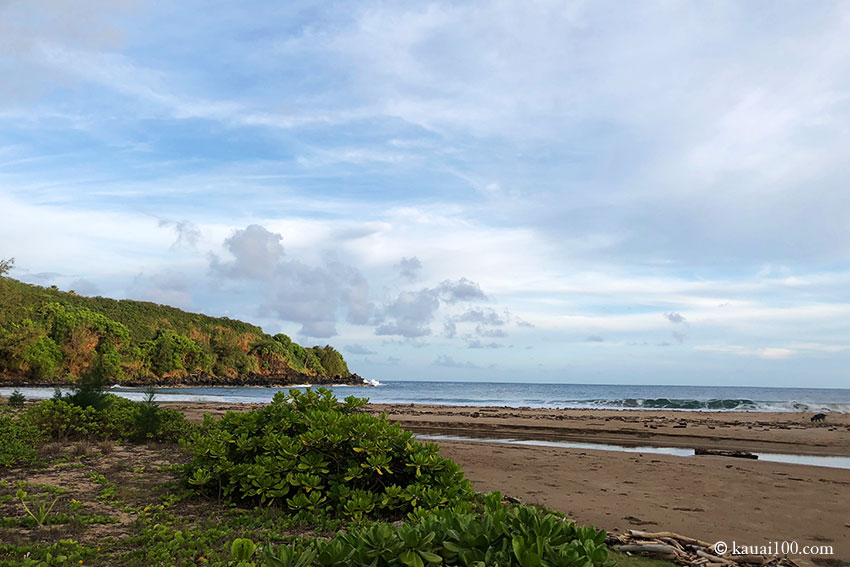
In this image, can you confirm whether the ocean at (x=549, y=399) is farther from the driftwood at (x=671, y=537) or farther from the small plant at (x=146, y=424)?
the driftwood at (x=671, y=537)

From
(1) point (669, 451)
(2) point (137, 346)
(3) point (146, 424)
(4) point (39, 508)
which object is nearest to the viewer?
(4) point (39, 508)

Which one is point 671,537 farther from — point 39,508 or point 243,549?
point 39,508

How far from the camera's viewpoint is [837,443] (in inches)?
604

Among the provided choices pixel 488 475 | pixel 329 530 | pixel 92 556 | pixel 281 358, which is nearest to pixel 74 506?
pixel 92 556

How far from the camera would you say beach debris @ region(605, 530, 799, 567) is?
4.55 meters

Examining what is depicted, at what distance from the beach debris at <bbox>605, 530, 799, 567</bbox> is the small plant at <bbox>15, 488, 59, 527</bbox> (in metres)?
5.69

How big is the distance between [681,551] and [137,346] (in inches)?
3829

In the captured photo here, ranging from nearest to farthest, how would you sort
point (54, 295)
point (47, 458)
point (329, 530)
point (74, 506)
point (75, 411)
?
1. point (329, 530)
2. point (74, 506)
3. point (47, 458)
4. point (75, 411)
5. point (54, 295)

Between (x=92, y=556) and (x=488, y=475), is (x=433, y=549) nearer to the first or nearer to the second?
(x=92, y=556)

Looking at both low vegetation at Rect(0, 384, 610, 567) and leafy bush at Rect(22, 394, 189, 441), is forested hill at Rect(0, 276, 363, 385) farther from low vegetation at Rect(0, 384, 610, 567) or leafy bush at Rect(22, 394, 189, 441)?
low vegetation at Rect(0, 384, 610, 567)

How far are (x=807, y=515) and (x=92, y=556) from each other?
842 cm

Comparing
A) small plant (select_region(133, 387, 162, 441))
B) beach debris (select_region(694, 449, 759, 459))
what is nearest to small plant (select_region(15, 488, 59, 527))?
small plant (select_region(133, 387, 162, 441))

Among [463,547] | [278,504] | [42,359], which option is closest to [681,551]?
[463,547]

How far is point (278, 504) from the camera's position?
590 cm
